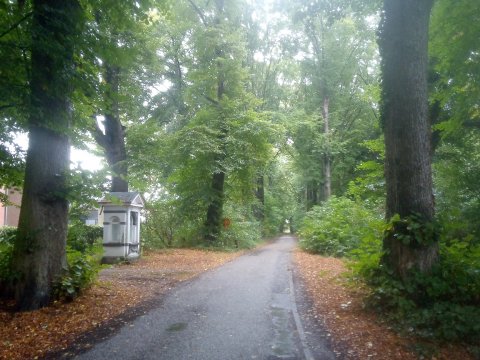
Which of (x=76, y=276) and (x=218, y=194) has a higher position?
(x=218, y=194)

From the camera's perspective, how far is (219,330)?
602 centimetres

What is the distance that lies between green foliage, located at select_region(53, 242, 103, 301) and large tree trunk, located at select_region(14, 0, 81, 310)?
175 millimetres

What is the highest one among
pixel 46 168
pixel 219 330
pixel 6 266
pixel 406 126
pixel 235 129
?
pixel 235 129

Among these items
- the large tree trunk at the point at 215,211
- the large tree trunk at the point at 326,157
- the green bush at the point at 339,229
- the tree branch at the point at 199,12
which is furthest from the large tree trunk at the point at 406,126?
the large tree trunk at the point at 326,157

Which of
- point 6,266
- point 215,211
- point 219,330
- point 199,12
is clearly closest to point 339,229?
point 215,211

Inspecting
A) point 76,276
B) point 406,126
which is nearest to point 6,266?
point 76,276

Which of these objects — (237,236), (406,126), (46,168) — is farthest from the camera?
(237,236)

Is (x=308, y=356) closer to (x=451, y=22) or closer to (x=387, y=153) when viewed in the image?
(x=387, y=153)

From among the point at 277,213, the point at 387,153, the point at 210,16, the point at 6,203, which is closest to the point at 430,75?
the point at 387,153

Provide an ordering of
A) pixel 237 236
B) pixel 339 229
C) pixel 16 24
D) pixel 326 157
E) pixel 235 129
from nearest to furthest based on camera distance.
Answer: pixel 16 24
pixel 339 229
pixel 235 129
pixel 237 236
pixel 326 157

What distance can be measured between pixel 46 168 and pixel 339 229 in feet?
41.3

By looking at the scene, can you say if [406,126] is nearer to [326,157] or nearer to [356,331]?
[356,331]

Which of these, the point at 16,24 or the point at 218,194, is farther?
the point at 218,194

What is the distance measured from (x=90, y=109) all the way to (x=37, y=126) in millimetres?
2108
